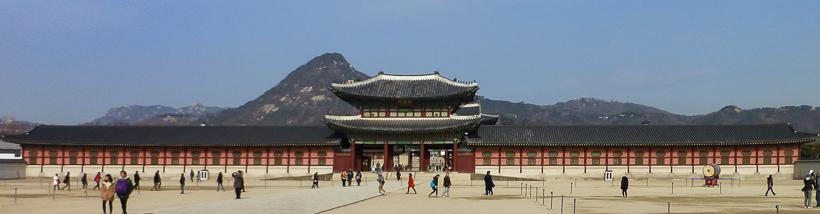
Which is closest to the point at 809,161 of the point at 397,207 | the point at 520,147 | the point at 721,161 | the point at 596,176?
the point at 721,161

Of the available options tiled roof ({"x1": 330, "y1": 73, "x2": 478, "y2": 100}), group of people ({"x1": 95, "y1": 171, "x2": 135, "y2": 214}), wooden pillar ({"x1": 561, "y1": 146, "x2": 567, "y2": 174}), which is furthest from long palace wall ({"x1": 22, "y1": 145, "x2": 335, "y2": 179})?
group of people ({"x1": 95, "y1": 171, "x2": 135, "y2": 214})

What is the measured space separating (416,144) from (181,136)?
886 inches

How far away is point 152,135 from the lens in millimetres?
68438

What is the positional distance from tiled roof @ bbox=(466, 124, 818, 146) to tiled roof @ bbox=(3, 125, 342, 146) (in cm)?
1462

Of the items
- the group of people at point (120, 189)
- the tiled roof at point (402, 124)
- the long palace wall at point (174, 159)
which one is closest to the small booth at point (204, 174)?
the long palace wall at point (174, 159)

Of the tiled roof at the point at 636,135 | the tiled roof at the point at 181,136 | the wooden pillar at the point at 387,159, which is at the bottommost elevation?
the wooden pillar at the point at 387,159

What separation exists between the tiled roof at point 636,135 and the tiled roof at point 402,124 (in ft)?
5.78

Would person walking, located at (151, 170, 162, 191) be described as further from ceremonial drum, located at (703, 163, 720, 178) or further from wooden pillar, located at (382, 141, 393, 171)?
ceremonial drum, located at (703, 163, 720, 178)

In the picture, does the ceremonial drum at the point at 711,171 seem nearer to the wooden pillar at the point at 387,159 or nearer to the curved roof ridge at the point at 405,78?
the curved roof ridge at the point at 405,78

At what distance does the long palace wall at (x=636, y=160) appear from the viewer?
60312 mm

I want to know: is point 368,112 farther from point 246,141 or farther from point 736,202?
point 736,202

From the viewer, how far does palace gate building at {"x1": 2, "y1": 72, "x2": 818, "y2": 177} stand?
6138 centimetres

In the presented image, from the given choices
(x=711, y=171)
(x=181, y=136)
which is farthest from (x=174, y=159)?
(x=711, y=171)

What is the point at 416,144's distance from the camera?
64.4m
